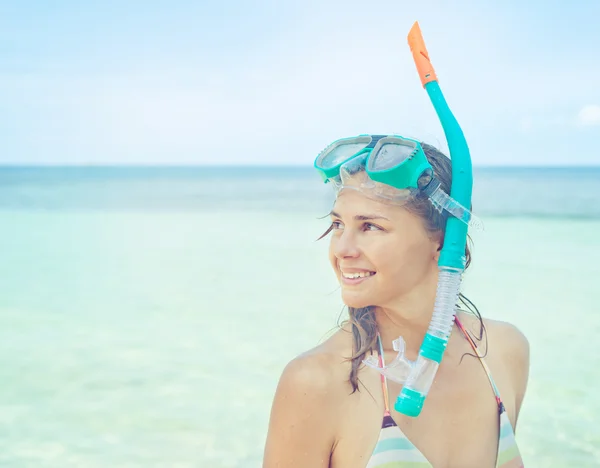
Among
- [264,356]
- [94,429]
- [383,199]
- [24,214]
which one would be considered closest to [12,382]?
[94,429]

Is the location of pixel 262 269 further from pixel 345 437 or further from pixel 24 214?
pixel 24 214

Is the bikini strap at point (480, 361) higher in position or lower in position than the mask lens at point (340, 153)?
lower

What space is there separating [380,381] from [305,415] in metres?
0.24

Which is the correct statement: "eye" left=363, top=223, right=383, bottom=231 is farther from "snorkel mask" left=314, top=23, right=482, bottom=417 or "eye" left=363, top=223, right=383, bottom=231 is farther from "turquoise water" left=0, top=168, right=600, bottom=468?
"turquoise water" left=0, top=168, right=600, bottom=468

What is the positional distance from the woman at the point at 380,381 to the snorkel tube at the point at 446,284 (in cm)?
5

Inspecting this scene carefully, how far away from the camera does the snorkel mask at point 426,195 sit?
1.60 m

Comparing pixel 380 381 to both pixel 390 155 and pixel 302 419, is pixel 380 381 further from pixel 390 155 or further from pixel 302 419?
pixel 390 155

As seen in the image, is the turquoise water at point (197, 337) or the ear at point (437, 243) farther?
the turquoise water at point (197, 337)

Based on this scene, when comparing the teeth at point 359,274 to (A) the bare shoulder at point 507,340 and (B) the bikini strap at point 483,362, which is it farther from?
(A) the bare shoulder at point 507,340

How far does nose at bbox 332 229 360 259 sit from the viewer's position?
5.28 ft

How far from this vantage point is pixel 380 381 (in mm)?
1736

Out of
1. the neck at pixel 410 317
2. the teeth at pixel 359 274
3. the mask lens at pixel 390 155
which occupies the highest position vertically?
the mask lens at pixel 390 155

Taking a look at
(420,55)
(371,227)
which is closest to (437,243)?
(371,227)

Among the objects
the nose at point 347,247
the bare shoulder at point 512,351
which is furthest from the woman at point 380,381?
the bare shoulder at point 512,351
